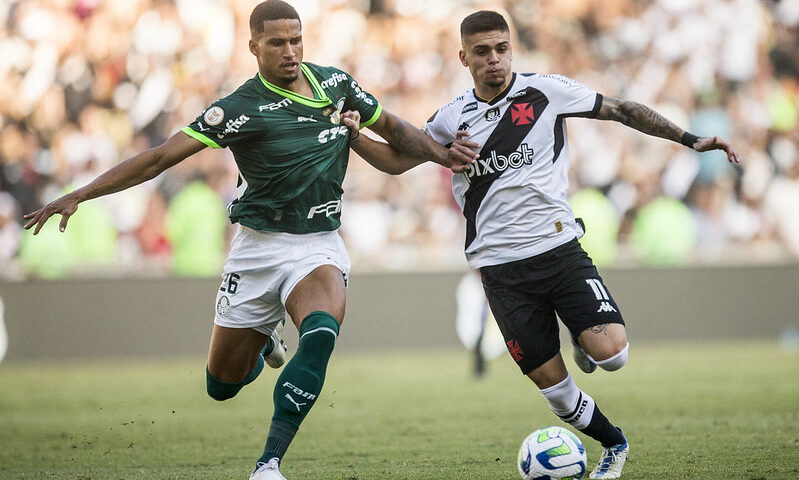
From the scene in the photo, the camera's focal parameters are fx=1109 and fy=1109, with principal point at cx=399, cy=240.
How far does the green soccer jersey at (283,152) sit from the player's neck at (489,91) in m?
0.87

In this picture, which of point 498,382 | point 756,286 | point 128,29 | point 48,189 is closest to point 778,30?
point 756,286

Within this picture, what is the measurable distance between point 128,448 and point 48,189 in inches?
371

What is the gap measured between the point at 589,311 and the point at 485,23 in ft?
5.79

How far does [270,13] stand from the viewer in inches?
243

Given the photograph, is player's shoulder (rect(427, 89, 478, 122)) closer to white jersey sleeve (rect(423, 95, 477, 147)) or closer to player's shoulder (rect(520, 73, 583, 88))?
white jersey sleeve (rect(423, 95, 477, 147))

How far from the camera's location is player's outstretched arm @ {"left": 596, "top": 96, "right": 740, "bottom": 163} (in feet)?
20.7

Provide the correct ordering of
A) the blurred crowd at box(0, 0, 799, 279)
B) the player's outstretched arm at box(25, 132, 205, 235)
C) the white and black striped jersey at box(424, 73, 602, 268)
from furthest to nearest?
the blurred crowd at box(0, 0, 799, 279) → the white and black striped jersey at box(424, 73, 602, 268) → the player's outstretched arm at box(25, 132, 205, 235)

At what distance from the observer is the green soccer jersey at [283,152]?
6133 millimetres

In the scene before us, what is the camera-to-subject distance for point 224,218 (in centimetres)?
1623

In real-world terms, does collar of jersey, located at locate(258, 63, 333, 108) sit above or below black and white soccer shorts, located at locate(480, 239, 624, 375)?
above

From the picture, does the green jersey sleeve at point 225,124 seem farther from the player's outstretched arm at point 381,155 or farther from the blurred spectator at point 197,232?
the blurred spectator at point 197,232

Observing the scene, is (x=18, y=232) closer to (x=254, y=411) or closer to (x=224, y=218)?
(x=224, y=218)

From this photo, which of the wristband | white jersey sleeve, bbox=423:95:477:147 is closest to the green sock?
white jersey sleeve, bbox=423:95:477:147

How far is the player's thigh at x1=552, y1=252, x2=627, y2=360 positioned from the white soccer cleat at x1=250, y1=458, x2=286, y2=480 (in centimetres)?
185
